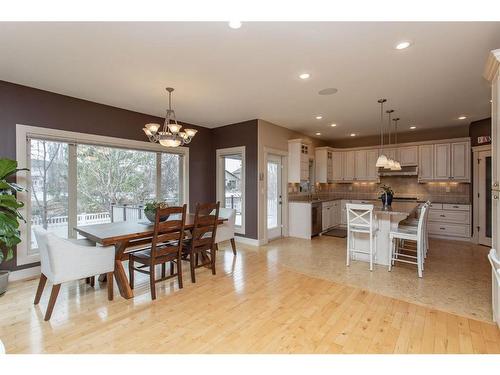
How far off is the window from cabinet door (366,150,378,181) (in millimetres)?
3718

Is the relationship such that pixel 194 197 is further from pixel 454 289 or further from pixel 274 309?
pixel 454 289

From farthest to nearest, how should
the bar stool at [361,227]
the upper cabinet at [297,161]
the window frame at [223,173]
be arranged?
the upper cabinet at [297,161], the window frame at [223,173], the bar stool at [361,227]

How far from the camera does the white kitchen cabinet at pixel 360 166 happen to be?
6.95 meters

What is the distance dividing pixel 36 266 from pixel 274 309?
3446mm

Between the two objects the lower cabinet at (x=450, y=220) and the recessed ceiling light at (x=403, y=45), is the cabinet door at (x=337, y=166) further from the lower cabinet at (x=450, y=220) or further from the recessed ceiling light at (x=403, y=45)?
the recessed ceiling light at (x=403, y=45)

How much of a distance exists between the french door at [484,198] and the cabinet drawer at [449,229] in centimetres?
28

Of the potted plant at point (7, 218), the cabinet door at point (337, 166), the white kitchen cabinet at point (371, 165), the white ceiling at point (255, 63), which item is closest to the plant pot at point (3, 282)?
the potted plant at point (7, 218)

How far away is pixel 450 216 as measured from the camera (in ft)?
18.5

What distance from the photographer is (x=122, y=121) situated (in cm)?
443

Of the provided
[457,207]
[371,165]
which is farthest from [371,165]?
[457,207]

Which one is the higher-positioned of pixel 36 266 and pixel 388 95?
pixel 388 95

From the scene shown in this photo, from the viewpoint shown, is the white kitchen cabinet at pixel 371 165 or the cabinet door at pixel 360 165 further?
the cabinet door at pixel 360 165

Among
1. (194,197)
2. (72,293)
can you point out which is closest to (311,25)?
(72,293)
